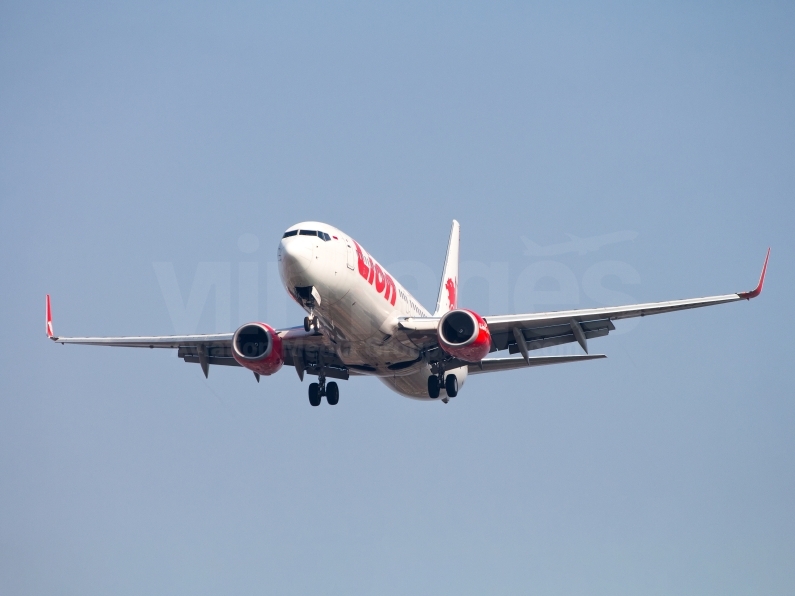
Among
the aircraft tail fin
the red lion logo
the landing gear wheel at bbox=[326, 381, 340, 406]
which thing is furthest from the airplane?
the red lion logo

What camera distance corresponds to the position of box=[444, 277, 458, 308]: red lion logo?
5233 cm

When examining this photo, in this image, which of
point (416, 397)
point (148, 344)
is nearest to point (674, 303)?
point (416, 397)

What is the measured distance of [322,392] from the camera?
137 feet

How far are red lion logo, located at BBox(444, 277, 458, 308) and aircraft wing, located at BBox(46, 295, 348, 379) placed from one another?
1085 centimetres

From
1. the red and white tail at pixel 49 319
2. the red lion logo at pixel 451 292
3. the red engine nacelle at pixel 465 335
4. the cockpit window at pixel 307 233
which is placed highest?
the red lion logo at pixel 451 292

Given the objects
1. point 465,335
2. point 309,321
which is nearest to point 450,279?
point 465,335

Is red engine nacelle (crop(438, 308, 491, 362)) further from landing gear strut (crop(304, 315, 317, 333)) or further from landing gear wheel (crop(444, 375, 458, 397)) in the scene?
landing gear strut (crop(304, 315, 317, 333))

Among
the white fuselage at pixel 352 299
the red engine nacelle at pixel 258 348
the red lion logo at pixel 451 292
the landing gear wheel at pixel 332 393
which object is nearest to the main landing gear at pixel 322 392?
the landing gear wheel at pixel 332 393

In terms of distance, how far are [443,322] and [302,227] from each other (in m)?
6.50

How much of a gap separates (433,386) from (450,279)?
13.8 m

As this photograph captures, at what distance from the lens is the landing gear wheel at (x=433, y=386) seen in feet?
135

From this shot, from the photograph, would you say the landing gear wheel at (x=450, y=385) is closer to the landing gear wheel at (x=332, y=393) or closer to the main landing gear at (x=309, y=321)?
the landing gear wheel at (x=332, y=393)

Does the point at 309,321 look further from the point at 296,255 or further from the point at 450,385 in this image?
the point at 450,385

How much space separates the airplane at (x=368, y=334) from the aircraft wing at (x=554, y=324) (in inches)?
1.5
